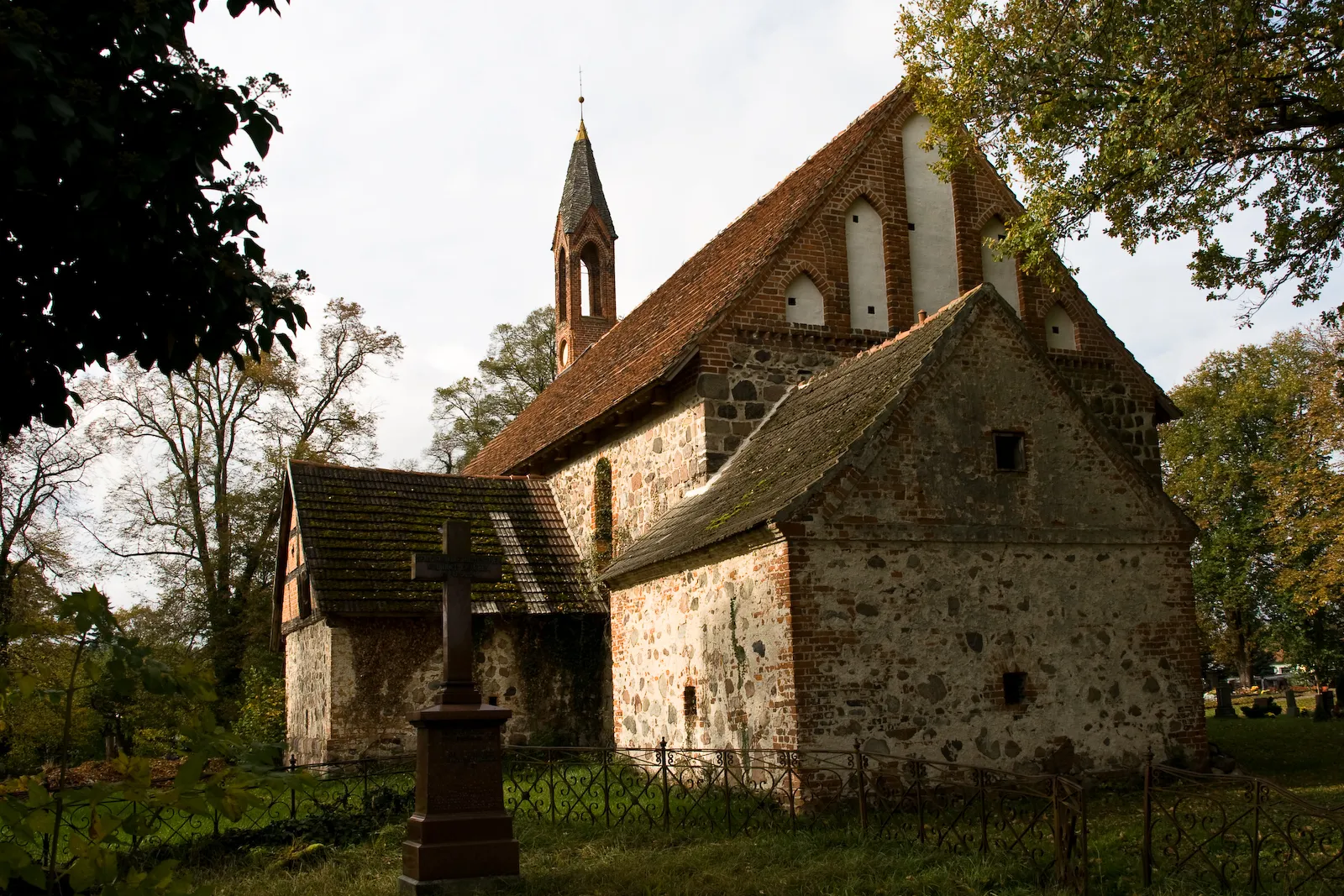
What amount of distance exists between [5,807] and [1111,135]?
13.6m

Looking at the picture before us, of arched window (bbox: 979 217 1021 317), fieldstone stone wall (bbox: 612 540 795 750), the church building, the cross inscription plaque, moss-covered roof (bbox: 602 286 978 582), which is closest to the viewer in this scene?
the cross inscription plaque

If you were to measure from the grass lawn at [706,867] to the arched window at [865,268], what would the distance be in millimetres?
7708

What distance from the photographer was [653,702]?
14344 millimetres

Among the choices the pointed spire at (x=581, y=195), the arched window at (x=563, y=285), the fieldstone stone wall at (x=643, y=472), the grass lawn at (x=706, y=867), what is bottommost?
the grass lawn at (x=706, y=867)

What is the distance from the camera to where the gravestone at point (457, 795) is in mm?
8508

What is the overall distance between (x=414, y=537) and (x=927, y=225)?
9.58m

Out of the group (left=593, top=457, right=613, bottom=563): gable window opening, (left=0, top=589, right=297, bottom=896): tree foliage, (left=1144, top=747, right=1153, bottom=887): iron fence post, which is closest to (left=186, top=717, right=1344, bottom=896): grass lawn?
(left=1144, top=747, right=1153, bottom=887): iron fence post

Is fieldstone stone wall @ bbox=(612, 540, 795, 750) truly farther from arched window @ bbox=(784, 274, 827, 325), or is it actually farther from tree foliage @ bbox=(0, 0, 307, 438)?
tree foliage @ bbox=(0, 0, 307, 438)

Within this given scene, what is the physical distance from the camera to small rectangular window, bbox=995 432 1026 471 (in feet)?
40.2

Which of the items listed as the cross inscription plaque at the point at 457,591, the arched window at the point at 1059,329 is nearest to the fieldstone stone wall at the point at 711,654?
the cross inscription plaque at the point at 457,591

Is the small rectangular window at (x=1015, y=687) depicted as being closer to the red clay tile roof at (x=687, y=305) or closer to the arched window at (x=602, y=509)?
the red clay tile roof at (x=687, y=305)

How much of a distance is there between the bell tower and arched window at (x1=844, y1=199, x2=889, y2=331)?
16059 mm

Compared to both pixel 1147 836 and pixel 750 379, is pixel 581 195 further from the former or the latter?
pixel 1147 836

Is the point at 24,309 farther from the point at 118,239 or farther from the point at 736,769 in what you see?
the point at 736,769
